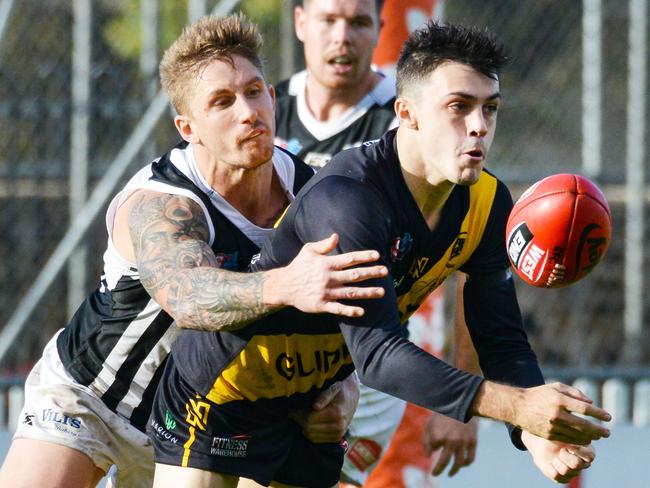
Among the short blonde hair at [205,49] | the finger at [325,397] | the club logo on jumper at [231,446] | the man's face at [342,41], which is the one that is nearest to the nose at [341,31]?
the man's face at [342,41]

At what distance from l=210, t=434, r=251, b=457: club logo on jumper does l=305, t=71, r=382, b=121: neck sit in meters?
2.01

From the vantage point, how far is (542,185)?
12.2 ft

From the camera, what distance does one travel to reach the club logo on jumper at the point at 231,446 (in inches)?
151

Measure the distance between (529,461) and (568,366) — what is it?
1.22 m

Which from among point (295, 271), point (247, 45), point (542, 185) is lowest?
point (295, 271)

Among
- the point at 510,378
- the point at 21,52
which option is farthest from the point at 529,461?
the point at 21,52

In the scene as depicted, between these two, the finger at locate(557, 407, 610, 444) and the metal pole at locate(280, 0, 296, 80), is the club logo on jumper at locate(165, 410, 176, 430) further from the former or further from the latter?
the metal pole at locate(280, 0, 296, 80)

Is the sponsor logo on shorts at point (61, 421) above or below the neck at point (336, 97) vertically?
below

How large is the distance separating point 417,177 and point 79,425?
1.44 meters

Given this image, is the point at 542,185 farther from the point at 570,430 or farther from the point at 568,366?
the point at 568,366

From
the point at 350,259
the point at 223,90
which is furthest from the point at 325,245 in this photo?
the point at 223,90

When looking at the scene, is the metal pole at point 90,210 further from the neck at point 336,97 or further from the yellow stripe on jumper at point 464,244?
the yellow stripe on jumper at point 464,244

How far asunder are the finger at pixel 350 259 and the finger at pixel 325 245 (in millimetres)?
31

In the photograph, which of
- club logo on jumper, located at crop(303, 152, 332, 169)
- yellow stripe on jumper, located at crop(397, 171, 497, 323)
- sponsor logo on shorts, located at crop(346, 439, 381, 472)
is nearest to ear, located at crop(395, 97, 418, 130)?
yellow stripe on jumper, located at crop(397, 171, 497, 323)
